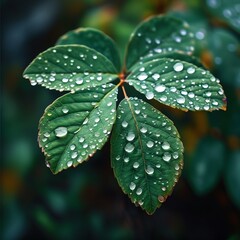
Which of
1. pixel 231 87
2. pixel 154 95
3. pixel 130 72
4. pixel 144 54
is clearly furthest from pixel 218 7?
pixel 154 95

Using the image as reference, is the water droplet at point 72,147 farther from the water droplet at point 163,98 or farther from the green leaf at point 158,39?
the green leaf at point 158,39

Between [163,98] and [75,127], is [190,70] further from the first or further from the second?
[75,127]

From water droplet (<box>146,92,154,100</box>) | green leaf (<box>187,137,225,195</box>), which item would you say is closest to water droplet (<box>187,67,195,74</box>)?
water droplet (<box>146,92,154,100</box>)

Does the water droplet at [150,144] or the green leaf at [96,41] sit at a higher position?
the green leaf at [96,41]

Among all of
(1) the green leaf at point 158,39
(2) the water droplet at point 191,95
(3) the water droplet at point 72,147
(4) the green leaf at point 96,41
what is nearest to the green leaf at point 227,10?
(1) the green leaf at point 158,39

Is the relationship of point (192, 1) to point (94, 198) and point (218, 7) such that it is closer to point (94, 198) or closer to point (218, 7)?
point (218, 7)
